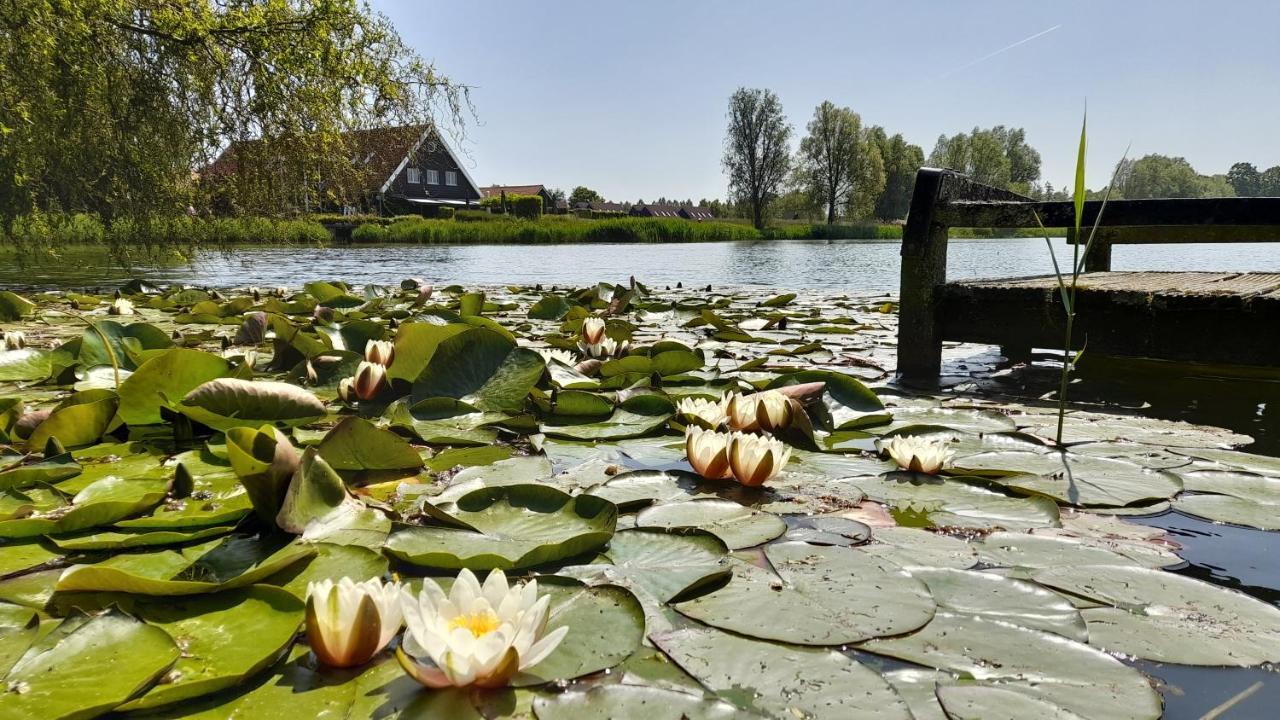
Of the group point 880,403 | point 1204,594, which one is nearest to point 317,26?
point 880,403

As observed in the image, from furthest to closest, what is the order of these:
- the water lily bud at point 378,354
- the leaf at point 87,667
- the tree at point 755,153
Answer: the tree at point 755,153
the water lily bud at point 378,354
the leaf at point 87,667

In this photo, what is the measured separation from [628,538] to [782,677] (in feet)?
1.24

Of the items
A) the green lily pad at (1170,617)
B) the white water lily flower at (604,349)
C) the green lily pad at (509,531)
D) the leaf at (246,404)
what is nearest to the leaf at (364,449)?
the green lily pad at (509,531)

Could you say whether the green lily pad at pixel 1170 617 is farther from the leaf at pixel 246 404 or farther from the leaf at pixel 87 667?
the leaf at pixel 246 404

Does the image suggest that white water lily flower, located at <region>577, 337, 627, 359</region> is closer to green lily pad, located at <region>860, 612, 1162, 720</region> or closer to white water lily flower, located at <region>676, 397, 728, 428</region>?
white water lily flower, located at <region>676, 397, 728, 428</region>

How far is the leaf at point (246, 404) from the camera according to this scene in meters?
1.45

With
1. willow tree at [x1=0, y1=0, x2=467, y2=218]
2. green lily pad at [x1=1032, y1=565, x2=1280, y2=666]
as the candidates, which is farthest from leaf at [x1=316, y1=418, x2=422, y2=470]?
willow tree at [x1=0, y1=0, x2=467, y2=218]

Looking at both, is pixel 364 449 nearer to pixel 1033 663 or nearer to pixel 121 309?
pixel 1033 663

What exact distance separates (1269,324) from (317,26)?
6459mm

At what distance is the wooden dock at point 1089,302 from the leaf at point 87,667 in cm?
226

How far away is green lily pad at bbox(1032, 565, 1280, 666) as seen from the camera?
0.77 metres

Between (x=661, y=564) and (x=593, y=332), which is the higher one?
(x=593, y=332)

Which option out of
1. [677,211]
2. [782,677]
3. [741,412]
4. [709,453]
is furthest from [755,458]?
[677,211]

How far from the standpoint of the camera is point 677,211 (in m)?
63.3
